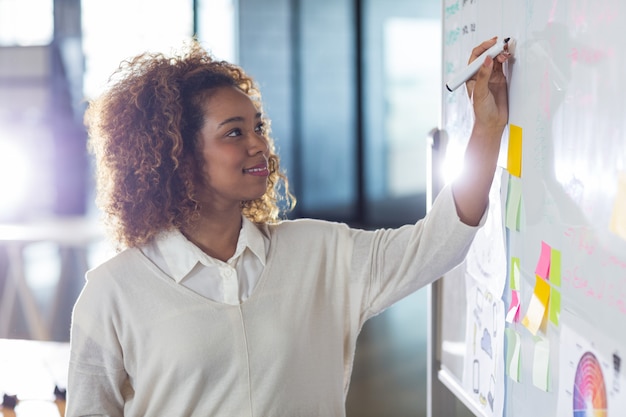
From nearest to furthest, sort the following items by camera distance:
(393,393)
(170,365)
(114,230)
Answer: (170,365) < (114,230) < (393,393)

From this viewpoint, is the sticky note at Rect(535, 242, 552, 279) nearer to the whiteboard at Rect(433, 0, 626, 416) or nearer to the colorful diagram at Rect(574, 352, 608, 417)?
the whiteboard at Rect(433, 0, 626, 416)

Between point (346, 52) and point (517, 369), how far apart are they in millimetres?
5739

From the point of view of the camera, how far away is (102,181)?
174 centimetres

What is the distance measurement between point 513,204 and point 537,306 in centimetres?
19

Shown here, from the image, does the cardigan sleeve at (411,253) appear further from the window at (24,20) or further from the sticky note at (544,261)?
the window at (24,20)

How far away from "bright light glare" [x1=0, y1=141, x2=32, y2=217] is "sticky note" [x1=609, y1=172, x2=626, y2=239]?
566 centimetres

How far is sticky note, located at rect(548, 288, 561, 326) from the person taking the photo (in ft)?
4.12

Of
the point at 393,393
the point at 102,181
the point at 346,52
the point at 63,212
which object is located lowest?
the point at 393,393

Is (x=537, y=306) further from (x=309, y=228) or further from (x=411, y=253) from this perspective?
(x=309, y=228)

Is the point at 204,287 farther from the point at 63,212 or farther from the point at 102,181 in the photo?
the point at 63,212

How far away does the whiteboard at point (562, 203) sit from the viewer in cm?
106

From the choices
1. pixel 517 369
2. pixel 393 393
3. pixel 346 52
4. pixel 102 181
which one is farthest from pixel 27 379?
pixel 346 52

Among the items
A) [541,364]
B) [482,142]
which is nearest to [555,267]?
[541,364]

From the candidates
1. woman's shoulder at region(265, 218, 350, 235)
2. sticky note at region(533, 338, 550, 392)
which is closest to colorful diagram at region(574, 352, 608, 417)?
sticky note at region(533, 338, 550, 392)
